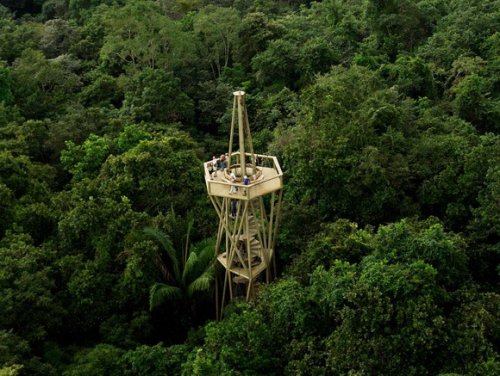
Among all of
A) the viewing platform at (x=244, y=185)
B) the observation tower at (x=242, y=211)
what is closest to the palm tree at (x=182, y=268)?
the observation tower at (x=242, y=211)

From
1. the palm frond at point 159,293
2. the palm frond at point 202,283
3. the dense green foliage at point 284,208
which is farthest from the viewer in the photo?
the palm frond at point 202,283

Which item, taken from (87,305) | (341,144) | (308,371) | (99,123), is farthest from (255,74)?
(308,371)

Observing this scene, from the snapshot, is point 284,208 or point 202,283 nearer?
point 202,283

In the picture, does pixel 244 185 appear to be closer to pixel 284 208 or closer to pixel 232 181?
pixel 232 181

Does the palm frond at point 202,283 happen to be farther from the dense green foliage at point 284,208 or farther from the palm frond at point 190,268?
the palm frond at point 190,268

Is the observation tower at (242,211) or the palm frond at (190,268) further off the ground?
the observation tower at (242,211)

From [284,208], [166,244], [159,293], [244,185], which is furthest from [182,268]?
[244,185]
